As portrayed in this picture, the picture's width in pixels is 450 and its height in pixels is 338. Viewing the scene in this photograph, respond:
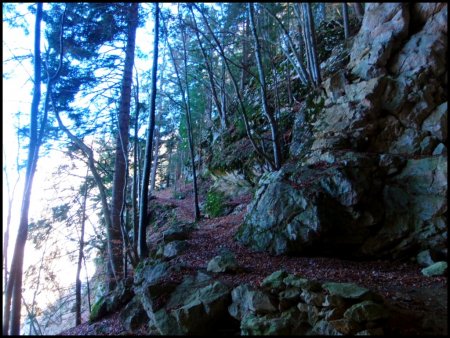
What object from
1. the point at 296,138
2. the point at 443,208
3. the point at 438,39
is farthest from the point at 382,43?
the point at 443,208

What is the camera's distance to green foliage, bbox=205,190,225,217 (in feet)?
42.1

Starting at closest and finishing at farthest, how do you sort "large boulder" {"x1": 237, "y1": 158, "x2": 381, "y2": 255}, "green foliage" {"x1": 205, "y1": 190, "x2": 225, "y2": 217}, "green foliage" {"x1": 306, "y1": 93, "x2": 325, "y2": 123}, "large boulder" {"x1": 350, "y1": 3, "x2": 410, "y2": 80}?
"large boulder" {"x1": 237, "y1": 158, "x2": 381, "y2": 255} → "large boulder" {"x1": 350, "y1": 3, "x2": 410, "y2": 80} → "green foliage" {"x1": 306, "y1": 93, "x2": 325, "y2": 123} → "green foliage" {"x1": 205, "y1": 190, "x2": 225, "y2": 217}

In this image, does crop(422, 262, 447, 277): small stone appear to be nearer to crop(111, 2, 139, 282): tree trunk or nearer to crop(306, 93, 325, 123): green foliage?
crop(306, 93, 325, 123): green foliage

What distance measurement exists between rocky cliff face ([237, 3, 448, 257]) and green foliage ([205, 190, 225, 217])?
5062 millimetres

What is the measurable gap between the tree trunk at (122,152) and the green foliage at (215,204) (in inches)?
172

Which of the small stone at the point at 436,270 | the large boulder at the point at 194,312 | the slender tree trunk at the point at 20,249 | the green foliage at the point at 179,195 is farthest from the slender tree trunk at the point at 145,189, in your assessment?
the green foliage at the point at 179,195

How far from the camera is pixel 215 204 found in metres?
13.5

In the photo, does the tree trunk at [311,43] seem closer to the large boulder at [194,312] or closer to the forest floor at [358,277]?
the forest floor at [358,277]

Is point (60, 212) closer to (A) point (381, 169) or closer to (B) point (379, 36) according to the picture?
(A) point (381, 169)

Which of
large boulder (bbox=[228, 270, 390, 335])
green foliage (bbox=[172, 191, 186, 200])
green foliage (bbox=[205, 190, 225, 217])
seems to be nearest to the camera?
large boulder (bbox=[228, 270, 390, 335])

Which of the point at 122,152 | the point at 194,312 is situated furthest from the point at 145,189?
the point at 194,312

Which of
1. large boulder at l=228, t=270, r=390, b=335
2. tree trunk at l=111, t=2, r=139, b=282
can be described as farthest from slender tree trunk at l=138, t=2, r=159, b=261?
large boulder at l=228, t=270, r=390, b=335

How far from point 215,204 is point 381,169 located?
804 cm

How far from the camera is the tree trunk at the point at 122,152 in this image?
9.30 metres
